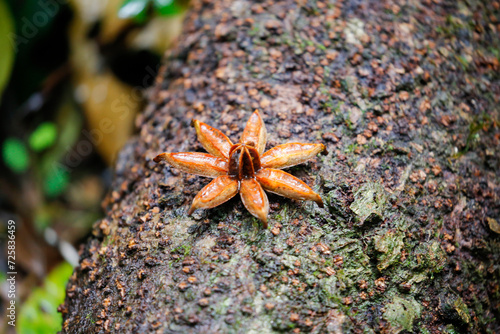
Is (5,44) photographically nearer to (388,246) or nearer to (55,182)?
(55,182)

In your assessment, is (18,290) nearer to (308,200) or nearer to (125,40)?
(125,40)

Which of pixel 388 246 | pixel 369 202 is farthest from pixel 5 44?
pixel 388 246

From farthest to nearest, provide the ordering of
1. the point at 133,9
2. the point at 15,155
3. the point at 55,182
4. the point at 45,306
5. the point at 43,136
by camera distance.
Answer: the point at 55,182 < the point at 15,155 < the point at 43,136 < the point at 133,9 < the point at 45,306

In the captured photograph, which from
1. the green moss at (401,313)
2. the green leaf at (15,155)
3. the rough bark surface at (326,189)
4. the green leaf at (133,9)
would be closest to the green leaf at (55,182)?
the green leaf at (15,155)

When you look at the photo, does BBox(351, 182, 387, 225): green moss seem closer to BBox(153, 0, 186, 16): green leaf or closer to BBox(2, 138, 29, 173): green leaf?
BBox(153, 0, 186, 16): green leaf

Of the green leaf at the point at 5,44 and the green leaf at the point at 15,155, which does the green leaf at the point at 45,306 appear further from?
the green leaf at the point at 5,44
